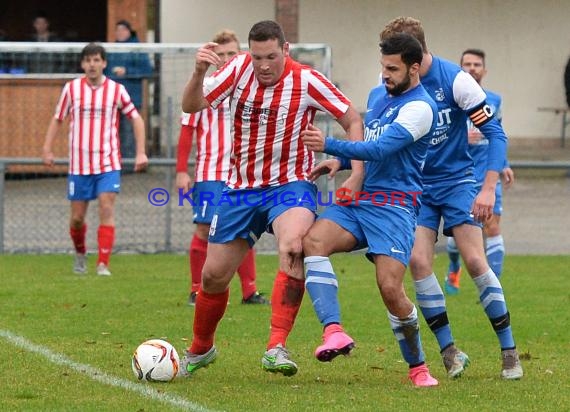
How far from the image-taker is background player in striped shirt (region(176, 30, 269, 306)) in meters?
10.5

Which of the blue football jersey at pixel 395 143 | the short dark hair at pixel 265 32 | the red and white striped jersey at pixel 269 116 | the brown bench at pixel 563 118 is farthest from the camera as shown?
the brown bench at pixel 563 118

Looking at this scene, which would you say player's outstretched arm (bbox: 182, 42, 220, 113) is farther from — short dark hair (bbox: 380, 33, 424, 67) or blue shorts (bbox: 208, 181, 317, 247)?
short dark hair (bbox: 380, 33, 424, 67)

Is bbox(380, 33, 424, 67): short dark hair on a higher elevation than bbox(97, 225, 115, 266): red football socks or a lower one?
higher

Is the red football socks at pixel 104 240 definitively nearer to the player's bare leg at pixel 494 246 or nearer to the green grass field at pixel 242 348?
the green grass field at pixel 242 348

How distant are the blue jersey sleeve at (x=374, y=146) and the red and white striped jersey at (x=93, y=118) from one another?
20.2 feet

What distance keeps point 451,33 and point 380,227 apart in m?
18.4

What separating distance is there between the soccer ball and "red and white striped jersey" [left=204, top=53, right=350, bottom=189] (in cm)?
100

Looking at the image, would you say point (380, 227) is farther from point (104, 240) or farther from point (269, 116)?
point (104, 240)

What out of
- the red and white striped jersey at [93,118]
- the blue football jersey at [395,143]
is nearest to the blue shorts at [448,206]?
the blue football jersey at [395,143]

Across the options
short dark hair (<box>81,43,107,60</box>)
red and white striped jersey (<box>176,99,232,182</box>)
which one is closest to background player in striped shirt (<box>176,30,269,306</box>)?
red and white striped jersey (<box>176,99,232,182</box>)

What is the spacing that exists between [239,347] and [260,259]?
5861mm

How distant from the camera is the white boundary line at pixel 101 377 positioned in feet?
21.0

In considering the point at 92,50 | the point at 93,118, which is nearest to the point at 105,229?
the point at 93,118

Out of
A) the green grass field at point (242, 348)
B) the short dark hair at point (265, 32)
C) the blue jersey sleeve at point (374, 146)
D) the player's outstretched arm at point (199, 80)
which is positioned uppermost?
the short dark hair at point (265, 32)
